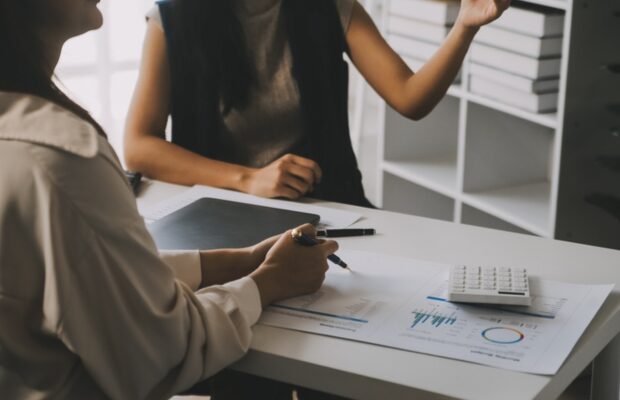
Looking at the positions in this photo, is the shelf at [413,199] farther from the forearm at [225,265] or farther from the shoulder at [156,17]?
the forearm at [225,265]

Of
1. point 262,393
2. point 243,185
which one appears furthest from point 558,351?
point 243,185

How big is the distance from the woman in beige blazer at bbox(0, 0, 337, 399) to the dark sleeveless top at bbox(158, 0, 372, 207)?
92cm

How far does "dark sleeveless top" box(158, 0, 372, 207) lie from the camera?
2012 mm

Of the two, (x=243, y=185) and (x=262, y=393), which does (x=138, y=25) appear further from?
(x=262, y=393)

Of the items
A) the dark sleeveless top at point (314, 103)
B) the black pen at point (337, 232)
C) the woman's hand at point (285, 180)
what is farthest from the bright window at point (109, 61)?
the black pen at point (337, 232)

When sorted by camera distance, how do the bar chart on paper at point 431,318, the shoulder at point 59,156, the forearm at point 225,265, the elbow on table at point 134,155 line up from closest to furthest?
the shoulder at point 59,156, the bar chart on paper at point 431,318, the forearm at point 225,265, the elbow on table at point 134,155

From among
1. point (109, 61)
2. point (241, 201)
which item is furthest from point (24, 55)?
point (109, 61)

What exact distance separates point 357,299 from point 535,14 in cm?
142

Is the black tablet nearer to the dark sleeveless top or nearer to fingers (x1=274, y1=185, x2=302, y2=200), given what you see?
fingers (x1=274, y1=185, x2=302, y2=200)

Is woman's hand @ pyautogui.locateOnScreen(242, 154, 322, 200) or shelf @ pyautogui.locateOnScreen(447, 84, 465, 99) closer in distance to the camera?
woman's hand @ pyautogui.locateOnScreen(242, 154, 322, 200)

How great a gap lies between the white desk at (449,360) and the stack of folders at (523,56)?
3.66 feet

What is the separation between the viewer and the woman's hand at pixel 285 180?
1.71 metres

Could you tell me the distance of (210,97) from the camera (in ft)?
6.58

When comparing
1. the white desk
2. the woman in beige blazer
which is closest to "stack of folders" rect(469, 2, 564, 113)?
the white desk
